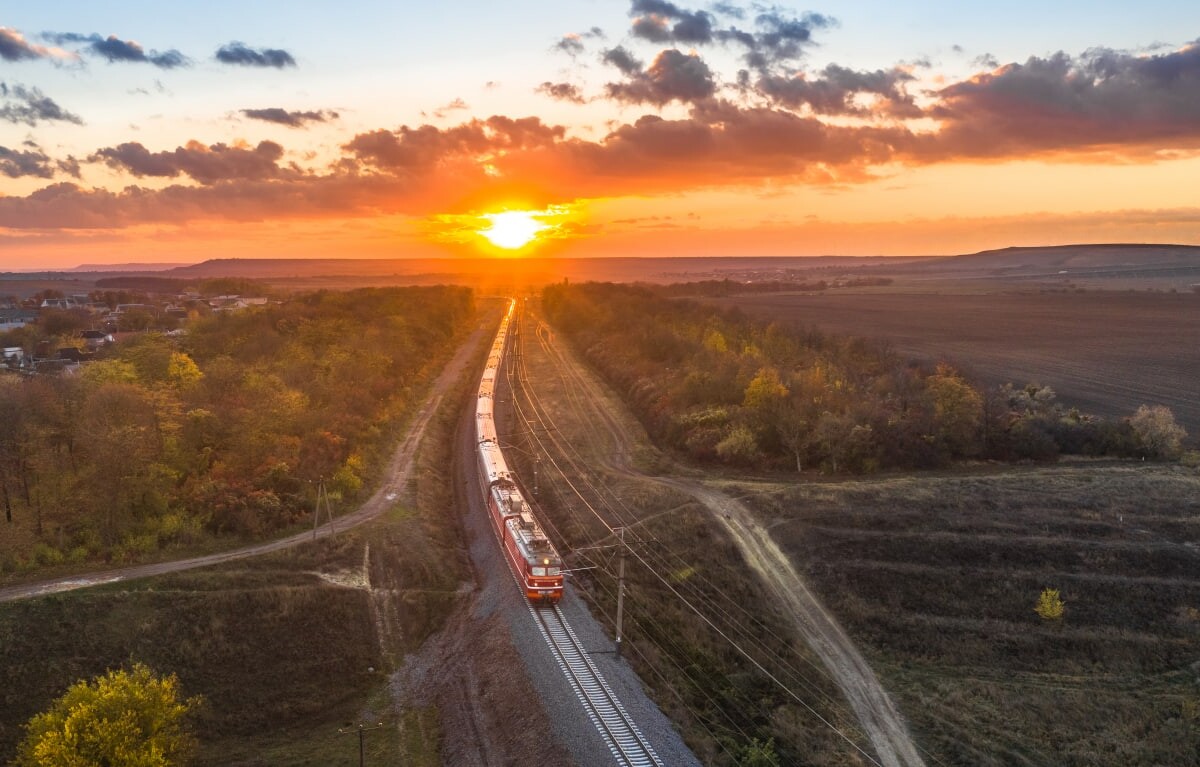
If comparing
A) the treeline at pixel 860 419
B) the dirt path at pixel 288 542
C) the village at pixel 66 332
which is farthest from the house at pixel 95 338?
the treeline at pixel 860 419

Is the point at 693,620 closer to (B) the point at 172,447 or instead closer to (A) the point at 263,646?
(A) the point at 263,646

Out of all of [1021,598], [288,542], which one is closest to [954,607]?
[1021,598]

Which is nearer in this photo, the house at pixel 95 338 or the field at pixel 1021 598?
the field at pixel 1021 598

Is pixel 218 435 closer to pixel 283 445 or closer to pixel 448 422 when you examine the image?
pixel 283 445

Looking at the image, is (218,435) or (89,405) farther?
(218,435)

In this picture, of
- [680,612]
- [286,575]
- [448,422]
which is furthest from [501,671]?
[448,422]

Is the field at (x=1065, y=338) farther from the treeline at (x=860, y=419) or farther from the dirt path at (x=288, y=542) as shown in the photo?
the dirt path at (x=288, y=542)
